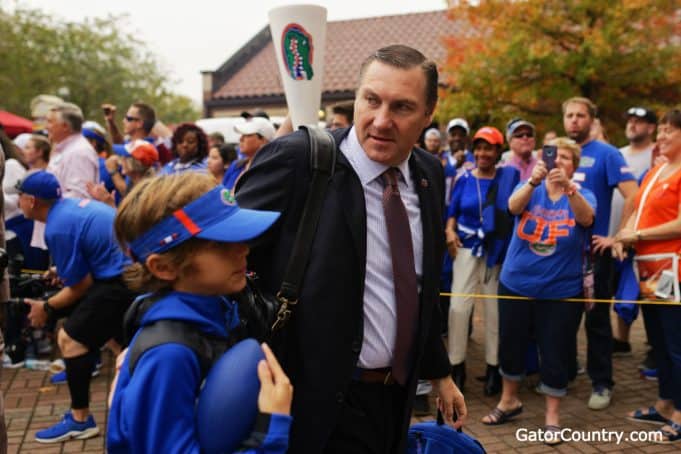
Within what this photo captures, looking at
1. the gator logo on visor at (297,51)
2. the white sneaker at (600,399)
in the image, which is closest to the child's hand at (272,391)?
the gator logo on visor at (297,51)

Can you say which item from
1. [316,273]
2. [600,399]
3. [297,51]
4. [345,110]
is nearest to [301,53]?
[297,51]

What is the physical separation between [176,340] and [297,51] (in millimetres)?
2403

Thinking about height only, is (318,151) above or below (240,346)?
above

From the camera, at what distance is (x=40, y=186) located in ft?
15.0

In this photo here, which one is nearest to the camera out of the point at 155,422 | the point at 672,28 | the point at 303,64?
the point at 155,422

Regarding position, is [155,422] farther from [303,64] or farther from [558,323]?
[558,323]

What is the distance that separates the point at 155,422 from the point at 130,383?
117 mm


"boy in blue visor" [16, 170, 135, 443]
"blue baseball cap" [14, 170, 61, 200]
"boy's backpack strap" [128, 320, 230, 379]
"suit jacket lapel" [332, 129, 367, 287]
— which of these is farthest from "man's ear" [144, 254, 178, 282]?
"blue baseball cap" [14, 170, 61, 200]

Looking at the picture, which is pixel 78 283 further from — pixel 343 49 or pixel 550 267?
pixel 343 49

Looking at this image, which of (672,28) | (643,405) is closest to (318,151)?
(643,405)

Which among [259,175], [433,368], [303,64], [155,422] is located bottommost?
[433,368]

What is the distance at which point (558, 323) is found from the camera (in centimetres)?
469

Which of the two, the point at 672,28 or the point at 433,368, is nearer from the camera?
the point at 433,368
